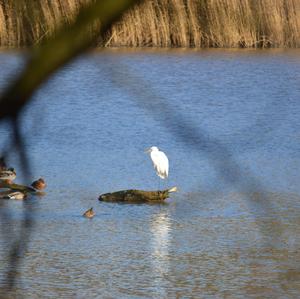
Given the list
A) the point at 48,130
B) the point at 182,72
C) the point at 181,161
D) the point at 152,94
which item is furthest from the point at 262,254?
the point at 182,72

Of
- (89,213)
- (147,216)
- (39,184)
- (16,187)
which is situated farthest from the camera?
(16,187)

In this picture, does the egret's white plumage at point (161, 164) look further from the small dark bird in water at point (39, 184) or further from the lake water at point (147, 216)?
the small dark bird in water at point (39, 184)

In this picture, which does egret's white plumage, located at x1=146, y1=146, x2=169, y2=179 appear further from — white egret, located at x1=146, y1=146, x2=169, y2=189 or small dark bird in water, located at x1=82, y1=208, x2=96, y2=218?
small dark bird in water, located at x1=82, y1=208, x2=96, y2=218

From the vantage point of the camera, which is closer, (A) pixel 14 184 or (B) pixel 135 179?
(A) pixel 14 184

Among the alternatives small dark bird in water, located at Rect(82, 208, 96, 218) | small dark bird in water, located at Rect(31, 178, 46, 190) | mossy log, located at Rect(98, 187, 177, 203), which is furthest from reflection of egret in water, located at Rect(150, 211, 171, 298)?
small dark bird in water, located at Rect(31, 178, 46, 190)

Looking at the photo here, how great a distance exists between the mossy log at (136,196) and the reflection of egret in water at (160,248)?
0.41 m

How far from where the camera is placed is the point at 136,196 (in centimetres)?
1016

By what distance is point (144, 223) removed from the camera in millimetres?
9391

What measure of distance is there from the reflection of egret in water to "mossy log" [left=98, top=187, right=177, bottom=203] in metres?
0.41

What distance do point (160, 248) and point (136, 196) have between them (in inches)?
64.4

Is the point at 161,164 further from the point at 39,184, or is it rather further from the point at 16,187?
the point at 16,187

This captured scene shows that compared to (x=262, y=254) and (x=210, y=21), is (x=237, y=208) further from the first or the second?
(x=210, y=21)

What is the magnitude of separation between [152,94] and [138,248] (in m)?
7.60

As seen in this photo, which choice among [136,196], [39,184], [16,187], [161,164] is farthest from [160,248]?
[16,187]
